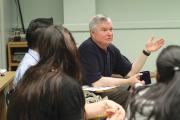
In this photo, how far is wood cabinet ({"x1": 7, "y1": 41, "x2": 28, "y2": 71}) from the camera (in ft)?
18.7

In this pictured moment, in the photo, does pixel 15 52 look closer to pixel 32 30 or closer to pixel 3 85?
pixel 3 85

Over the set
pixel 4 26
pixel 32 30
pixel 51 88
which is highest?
pixel 32 30

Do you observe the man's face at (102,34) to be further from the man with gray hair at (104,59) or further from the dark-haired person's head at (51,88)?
the dark-haired person's head at (51,88)

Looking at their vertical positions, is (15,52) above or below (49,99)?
below

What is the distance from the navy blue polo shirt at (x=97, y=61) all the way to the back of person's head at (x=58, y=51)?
5.34ft

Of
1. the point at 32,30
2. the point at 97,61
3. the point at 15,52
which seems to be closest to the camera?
the point at 32,30

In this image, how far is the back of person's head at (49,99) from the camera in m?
1.94

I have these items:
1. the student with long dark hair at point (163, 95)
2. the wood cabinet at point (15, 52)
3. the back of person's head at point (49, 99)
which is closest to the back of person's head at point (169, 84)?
the student with long dark hair at point (163, 95)

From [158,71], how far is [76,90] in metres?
0.45

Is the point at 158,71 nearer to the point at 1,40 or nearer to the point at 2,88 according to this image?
the point at 2,88

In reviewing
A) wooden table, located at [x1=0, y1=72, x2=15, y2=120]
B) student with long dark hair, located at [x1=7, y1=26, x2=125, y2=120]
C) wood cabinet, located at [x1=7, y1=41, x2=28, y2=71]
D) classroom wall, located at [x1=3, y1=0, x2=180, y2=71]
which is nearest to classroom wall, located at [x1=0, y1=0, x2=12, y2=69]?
wood cabinet, located at [x1=7, y1=41, x2=28, y2=71]

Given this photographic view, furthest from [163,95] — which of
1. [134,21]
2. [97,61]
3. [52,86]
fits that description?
[134,21]

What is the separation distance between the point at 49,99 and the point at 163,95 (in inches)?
22.9

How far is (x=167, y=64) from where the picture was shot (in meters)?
1.72
